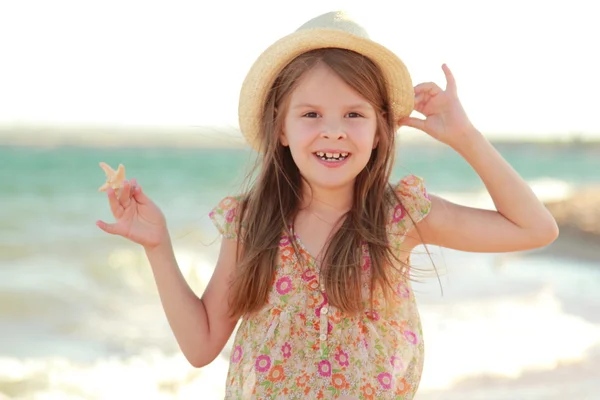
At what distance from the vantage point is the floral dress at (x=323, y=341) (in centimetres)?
271

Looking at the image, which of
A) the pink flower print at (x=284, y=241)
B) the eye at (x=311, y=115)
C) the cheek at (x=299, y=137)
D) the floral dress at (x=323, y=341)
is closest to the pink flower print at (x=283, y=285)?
the floral dress at (x=323, y=341)

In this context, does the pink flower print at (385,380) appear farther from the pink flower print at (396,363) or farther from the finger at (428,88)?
the finger at (428,88)

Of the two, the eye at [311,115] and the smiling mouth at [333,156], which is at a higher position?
the eye at [311,115]

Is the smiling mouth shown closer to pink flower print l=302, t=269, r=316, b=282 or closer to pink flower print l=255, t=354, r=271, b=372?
pink flower print l=302, t=269, r=316, b=282

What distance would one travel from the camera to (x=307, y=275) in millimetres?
2848

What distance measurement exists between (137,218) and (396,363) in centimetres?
99

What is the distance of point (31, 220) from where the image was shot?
10.3 m

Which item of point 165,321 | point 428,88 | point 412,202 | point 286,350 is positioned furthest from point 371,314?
point 165,321

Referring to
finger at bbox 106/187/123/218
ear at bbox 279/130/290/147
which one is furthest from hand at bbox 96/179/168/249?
ear at bbox 279/130/290/147

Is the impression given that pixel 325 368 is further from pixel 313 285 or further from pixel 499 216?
pixel 499 216

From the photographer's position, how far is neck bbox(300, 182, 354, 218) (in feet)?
9.68

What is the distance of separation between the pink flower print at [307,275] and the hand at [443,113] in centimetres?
62

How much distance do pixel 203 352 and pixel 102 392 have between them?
2.12m

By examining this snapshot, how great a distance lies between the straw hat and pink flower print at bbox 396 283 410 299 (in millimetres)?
589
